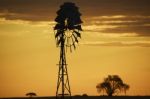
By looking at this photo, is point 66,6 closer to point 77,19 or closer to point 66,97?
point 77,19

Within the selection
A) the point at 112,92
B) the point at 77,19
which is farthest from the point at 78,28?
the point at 112,92

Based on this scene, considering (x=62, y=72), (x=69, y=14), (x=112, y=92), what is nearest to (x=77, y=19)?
(x=69, y=14)

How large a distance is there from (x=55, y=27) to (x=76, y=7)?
159 inches

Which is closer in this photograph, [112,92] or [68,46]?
[68,46]

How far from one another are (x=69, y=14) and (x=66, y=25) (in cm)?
162

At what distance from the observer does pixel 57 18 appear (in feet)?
329

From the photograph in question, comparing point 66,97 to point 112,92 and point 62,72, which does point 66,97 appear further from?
point 112,92

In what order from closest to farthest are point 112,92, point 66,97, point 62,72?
point 62,72 → point 66,97 → point 112,92

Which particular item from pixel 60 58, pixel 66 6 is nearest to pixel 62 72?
pixel 60 58

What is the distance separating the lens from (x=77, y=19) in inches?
3937

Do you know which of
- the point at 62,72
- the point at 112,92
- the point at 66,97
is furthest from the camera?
the point at 112,92

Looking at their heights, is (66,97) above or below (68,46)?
below

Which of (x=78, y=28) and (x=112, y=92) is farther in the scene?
(x=112, y=92)

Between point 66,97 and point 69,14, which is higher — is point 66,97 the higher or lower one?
the lower one
